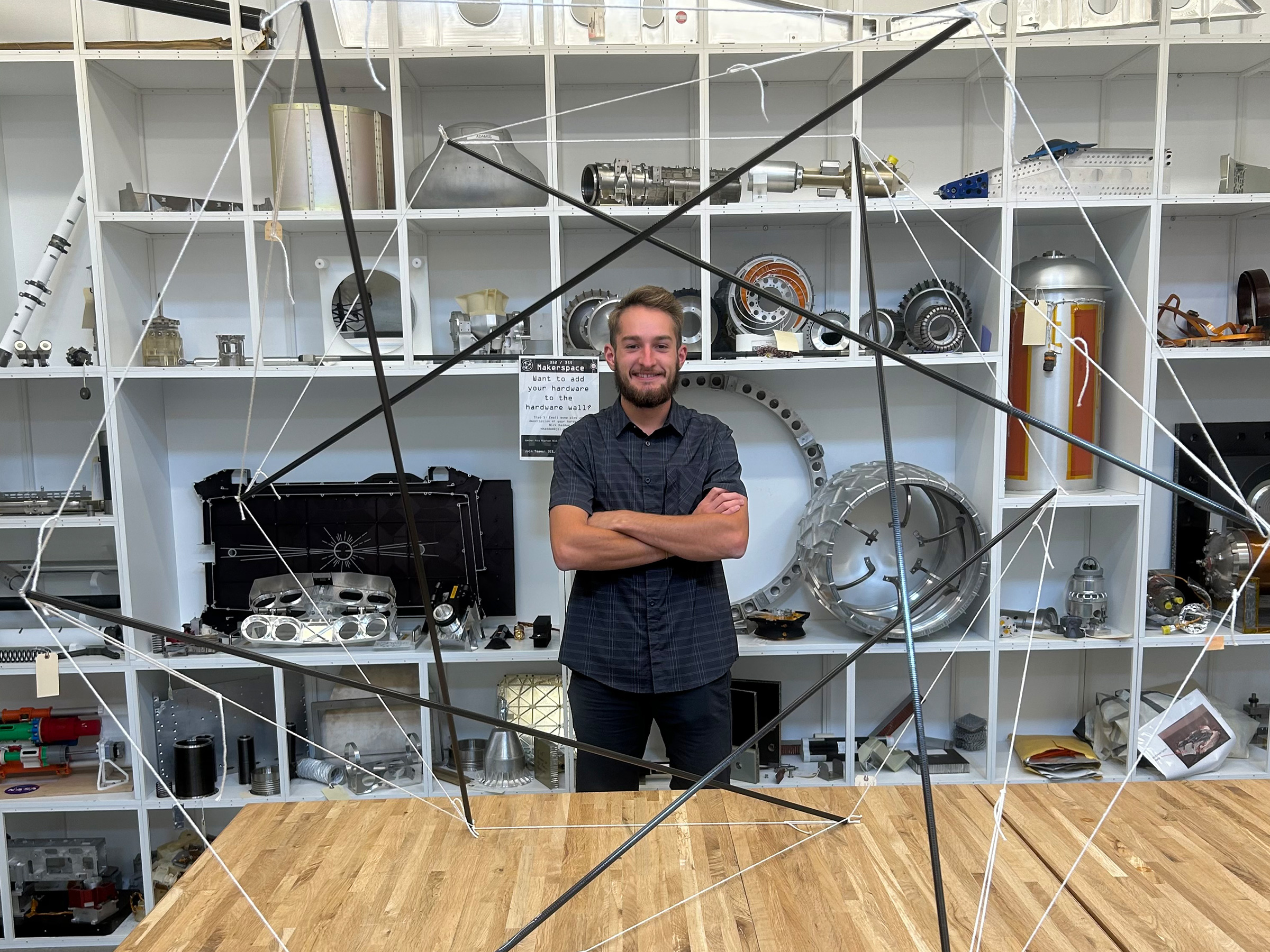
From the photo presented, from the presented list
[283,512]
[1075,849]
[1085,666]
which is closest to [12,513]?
[283,512]

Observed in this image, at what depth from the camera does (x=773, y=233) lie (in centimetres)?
316

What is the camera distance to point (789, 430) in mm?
3246

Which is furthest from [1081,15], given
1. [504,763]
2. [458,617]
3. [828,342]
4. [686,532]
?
[504,763]

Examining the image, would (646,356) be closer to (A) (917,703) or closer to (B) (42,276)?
(A) (917,703)

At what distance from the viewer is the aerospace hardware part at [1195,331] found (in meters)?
2.84

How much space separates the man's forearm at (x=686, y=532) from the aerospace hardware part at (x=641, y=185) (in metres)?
1.09

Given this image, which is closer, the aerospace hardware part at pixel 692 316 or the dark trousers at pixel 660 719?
the dark trousers at pixel 660 719

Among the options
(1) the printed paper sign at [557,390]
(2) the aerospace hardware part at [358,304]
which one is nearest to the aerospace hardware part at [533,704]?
(1) the printed paper sign at [557,390]

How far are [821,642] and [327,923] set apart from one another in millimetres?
1985

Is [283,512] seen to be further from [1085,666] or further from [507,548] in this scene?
[1085,666]

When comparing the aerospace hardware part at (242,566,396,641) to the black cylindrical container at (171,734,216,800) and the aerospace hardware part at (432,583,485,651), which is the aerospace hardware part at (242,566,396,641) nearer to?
the aerospace hardware part at (432,583,485,651)

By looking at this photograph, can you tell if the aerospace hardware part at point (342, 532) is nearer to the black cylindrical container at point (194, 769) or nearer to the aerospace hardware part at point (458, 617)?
the aerospace hardware part at point (458, 617)

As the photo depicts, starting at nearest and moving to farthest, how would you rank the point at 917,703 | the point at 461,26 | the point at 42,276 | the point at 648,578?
the point at 917,703, the point at 648,578, the point at 461,26, the point at 42,276

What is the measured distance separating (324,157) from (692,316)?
1243 mm
